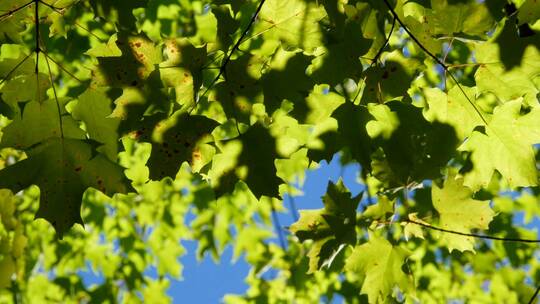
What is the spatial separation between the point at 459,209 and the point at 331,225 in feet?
1.32

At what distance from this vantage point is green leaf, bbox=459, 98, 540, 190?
1528 mm

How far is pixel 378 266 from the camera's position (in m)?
1.89

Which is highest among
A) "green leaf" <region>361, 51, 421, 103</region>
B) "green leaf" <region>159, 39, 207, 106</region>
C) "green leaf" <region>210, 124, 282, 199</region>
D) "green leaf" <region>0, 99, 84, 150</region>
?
"green leaf" <region>159, 39, 207, 106</region>

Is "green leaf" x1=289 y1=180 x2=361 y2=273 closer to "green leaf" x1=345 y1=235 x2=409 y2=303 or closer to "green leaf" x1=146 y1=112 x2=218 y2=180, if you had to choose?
"green leaf" x1=345 y1=235 x2=409 y2=303

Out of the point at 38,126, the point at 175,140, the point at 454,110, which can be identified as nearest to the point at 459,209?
the point at 454,110

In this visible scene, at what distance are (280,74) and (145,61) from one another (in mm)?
347

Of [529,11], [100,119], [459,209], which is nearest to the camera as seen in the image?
[529,11]

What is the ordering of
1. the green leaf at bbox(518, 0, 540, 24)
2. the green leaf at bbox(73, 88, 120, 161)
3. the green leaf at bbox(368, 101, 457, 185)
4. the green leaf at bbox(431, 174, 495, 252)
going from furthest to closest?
1. the green leaf at bbox(431, 174, 495, 252)
2. the green leaf at bbox(73, 88, 120, 161)
3. the green leaf at bbox(368, 101, 457, 185)
4. the green leaf at bbox(518, 0, 540, 24)

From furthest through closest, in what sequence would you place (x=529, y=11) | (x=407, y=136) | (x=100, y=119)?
(x=100, y=119), (x=407, y=136), (x=529, y=11)

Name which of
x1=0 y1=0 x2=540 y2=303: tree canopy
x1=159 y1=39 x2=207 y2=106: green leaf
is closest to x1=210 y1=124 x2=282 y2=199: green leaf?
x1=0 y1=0 x2=540 y2=303: tree canopy

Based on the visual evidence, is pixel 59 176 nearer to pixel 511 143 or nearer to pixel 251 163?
pixel 251 163

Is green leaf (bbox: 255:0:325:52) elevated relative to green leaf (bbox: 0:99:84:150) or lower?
elevated

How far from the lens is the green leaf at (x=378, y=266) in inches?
74.3

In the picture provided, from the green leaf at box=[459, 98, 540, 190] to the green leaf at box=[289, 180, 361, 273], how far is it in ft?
1.34
